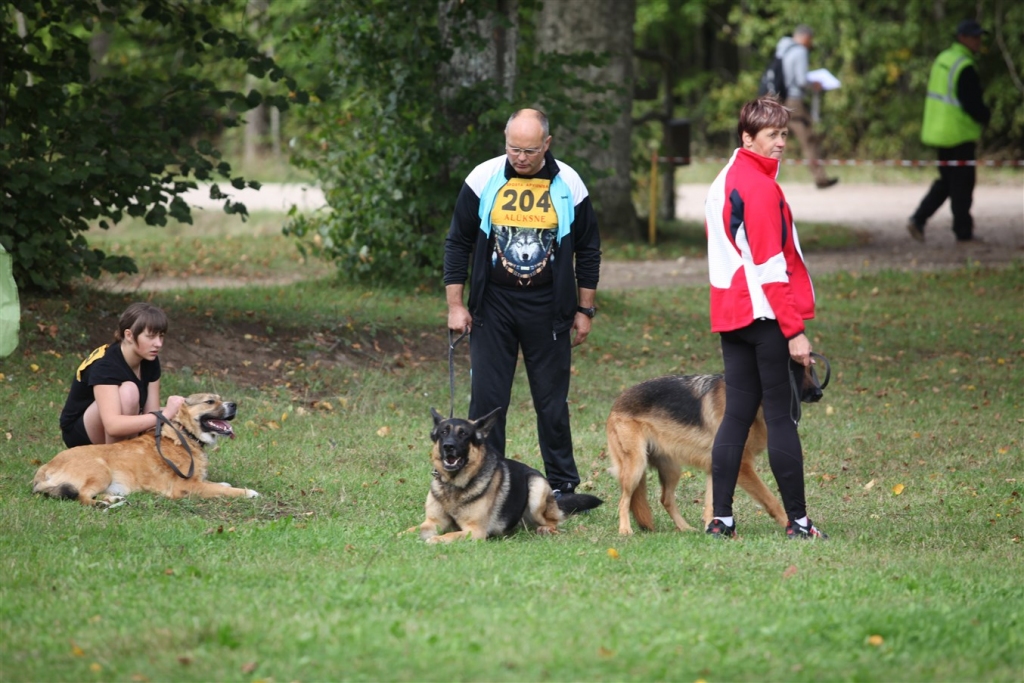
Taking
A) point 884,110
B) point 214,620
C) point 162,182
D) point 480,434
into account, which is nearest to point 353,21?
point 162,182

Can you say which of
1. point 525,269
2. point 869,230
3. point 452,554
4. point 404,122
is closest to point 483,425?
point 452,554

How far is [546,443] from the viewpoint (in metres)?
6.85

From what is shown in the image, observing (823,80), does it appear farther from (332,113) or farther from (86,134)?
(86,134)

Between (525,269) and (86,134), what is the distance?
5.53 metres

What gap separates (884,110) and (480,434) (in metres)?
27.7

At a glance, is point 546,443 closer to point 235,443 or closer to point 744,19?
point 235,443

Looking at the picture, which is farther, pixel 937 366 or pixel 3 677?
pixel 937 366

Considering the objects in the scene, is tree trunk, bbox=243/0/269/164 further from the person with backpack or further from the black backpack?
the person with backpack

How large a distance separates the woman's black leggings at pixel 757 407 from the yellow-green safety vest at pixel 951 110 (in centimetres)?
1170

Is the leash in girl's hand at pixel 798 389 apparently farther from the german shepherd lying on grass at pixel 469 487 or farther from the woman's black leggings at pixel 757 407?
the german shepherd lying on grass at pixel 469 487

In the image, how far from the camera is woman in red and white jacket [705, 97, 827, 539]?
556 centimetres

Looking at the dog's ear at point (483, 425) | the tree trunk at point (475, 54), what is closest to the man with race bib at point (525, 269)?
the dog's ear at point (483, 425)

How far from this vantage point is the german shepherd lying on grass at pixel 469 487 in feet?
19.6

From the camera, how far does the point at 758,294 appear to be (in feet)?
18.3
